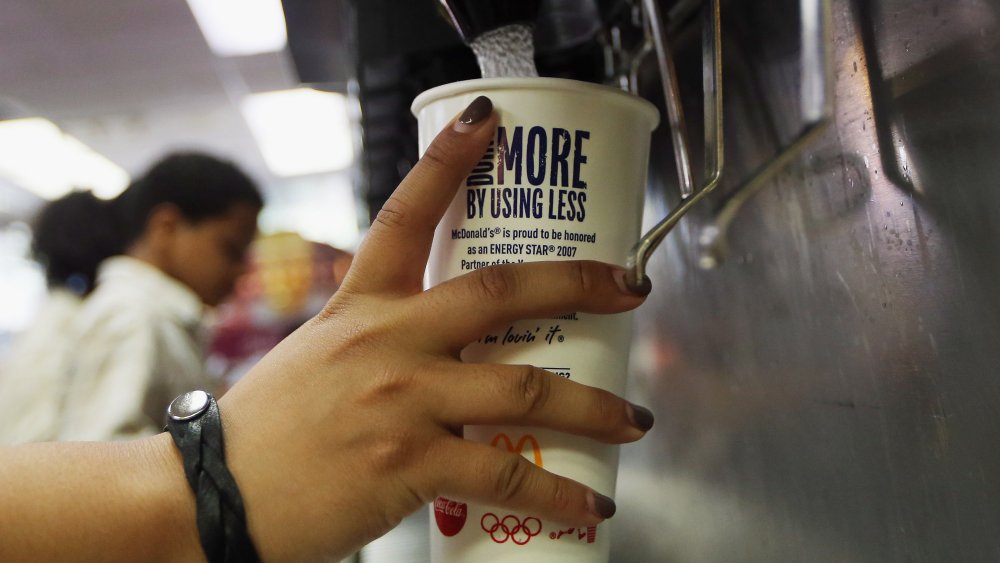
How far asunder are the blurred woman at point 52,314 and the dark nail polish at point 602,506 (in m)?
1.59

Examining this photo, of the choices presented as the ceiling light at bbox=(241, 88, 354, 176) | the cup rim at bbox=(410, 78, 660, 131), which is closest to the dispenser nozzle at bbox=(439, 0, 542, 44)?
the cup rim at bbox=(410, 78, 660, 131)

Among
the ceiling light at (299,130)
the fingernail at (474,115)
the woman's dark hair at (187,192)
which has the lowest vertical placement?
the fingernail at (474,115)

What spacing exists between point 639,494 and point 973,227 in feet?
1.20

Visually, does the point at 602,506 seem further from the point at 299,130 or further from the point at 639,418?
the point at 299,130

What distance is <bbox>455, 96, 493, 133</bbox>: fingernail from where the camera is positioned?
1.00 feet

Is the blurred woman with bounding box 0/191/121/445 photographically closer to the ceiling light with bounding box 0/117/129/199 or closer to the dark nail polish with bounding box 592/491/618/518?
the ceiling light with bounding box 0/117/129/199

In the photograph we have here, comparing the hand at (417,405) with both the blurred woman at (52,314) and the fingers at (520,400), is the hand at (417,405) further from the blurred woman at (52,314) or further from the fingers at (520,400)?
the blurred woman at (52,314)

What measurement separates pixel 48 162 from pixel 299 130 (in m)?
1.36

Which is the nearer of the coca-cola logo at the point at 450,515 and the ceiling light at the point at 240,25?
the coca-cola logo at the point at 450,515

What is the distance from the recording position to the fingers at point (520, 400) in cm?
30

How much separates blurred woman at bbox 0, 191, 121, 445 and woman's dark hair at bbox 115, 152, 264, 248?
111 millimetres

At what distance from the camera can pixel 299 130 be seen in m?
3.65

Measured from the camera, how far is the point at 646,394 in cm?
56

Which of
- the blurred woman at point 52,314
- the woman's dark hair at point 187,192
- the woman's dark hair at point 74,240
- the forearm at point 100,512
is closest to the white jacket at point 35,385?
the blurred woman at point 52,314
